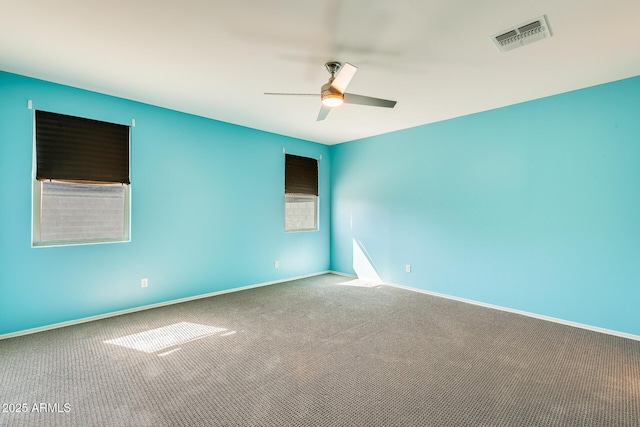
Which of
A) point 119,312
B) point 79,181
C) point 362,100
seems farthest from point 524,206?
point 79,181

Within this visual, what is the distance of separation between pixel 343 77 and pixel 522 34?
1402 mm

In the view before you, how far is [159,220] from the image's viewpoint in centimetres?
388

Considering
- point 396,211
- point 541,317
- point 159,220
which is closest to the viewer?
point 541,317

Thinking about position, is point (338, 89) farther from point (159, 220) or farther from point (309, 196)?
point (309, 196)

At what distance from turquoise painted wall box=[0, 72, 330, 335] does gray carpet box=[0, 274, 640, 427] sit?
1.36ft

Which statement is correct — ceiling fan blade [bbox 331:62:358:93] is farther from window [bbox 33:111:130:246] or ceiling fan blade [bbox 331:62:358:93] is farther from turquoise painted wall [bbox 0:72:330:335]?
window [bbox 33:111:130:246]

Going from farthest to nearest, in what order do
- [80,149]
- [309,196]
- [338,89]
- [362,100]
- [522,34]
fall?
[309,196] < [80,149] < [362,100] < [338,89] < [522,34]

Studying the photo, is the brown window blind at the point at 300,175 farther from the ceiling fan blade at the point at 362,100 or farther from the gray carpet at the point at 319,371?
the ceiling fan blade at the point at 362,100

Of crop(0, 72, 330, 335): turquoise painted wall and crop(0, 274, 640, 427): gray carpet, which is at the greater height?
crop(0, 72, 330, 335): turquoise painted wall

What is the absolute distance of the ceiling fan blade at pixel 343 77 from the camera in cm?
229

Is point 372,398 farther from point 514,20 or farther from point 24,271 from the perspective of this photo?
point 24,271

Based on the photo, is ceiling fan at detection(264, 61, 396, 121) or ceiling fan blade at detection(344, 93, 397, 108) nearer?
ceiling fan at detection(264, 61, 396, 121)

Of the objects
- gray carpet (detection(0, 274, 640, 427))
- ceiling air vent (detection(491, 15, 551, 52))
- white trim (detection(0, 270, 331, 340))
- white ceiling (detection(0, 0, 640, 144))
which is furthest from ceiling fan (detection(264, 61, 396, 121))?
white trim (detection(0, 270, 331, 340))

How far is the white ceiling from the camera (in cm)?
198
